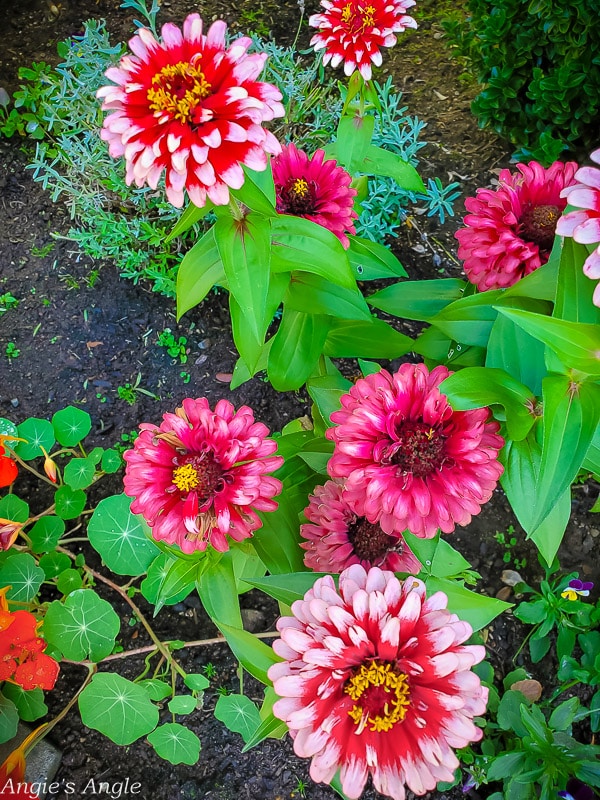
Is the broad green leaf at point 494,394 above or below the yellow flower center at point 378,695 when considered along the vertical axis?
above

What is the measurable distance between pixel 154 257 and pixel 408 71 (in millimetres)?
1289

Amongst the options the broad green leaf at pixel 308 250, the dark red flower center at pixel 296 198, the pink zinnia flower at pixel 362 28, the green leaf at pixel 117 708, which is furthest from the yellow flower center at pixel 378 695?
the pink zinnia flower at pixel 362 28

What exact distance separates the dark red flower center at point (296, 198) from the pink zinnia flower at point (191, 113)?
329 mm

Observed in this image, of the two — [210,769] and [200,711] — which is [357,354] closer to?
[200,711]

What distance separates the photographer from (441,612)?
75cm

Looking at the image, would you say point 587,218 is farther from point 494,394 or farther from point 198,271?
point 198,271

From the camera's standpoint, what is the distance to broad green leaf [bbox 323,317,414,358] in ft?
4.39

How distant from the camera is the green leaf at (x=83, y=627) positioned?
51.9 inches

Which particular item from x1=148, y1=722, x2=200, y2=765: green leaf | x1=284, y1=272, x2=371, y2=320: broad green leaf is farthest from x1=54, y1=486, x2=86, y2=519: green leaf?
x1=284, y1=272, x2=371, y2=320: broad green leaf

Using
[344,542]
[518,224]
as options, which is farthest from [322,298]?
[344,542]

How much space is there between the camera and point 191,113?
2.61 feet

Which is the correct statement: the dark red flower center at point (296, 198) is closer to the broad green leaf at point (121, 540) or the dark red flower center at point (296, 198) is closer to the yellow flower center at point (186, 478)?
the yellow flower center at point (186, 478)

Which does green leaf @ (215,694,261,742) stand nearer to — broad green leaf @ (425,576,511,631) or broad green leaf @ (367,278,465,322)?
broad green leaf @ (425,576,511,631)

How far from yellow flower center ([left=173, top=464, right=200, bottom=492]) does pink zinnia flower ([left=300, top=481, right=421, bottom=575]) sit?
0.83ft
